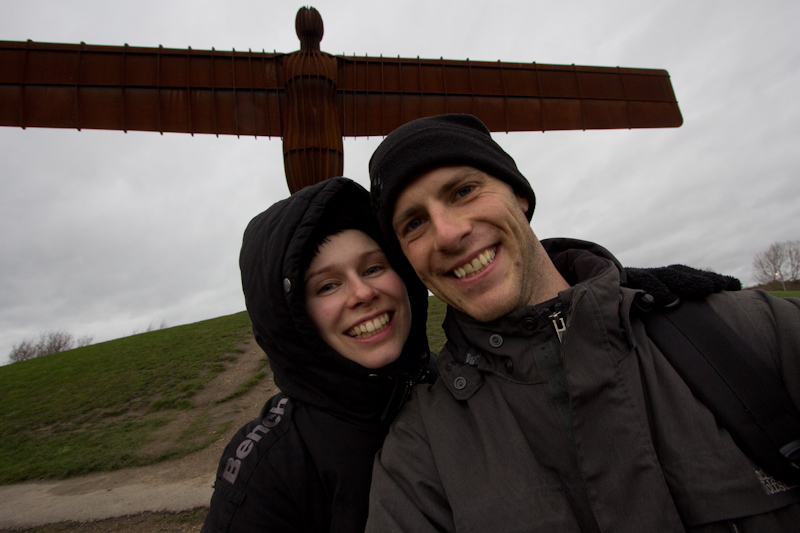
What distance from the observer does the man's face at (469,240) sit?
5.77 feet

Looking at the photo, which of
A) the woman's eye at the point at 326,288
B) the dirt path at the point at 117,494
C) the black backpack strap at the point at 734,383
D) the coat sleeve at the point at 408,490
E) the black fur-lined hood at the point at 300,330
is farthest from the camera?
the dirt path at the point at 117,494

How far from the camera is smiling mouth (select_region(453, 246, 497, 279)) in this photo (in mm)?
1790

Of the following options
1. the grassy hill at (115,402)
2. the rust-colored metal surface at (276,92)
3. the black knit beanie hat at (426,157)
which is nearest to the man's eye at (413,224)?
the black knit beanie hat at (426,157)

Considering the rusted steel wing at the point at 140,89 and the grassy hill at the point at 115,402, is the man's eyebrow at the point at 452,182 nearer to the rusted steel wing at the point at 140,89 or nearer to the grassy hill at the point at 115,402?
the rusted steel wing at the point at 140,89

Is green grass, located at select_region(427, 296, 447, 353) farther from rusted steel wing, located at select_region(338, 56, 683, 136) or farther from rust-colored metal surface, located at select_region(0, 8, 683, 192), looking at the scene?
rust-colored metal surface, located at select_region(0, 8, 683, 192)

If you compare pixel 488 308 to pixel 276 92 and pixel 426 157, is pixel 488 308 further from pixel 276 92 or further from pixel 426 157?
pixel 276 92

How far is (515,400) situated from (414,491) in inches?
21.0

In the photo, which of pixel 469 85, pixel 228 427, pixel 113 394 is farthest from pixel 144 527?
pixel 113 394

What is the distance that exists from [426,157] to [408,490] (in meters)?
1.48

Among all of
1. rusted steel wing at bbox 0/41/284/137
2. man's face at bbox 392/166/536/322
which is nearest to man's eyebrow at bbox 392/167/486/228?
man's face at bbox 392/166/536/322

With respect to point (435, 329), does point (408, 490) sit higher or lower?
lower

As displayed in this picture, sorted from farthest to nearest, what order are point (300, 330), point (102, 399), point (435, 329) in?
point (435, 329) < point (102, 399) < point (300, 330)

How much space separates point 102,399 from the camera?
32.0ft

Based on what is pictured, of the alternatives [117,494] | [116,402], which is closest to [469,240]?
[117,494]
